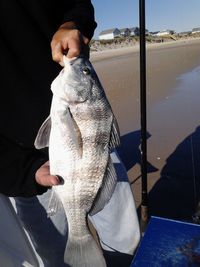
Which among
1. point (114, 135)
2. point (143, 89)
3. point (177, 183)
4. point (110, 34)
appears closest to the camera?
point (114, 135)

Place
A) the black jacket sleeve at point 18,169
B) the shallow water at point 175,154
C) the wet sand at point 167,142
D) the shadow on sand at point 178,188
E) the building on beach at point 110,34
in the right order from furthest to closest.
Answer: the building on beach at point 110,34
the wet sand at point 167,142
the shallow water at point 175,154
the shadow on sand at point 178,188
the black jacket sleeve at point 18,169

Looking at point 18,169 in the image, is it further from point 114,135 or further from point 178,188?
point 178,188

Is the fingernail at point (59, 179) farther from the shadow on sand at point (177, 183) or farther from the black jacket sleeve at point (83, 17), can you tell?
the shadow on sand at point (177, 183)

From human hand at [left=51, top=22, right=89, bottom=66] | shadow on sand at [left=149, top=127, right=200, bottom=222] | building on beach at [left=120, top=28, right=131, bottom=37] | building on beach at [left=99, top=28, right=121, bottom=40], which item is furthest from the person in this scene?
building on beach at [left=120, top=28, right=131, bottom=37]

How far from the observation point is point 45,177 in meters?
2.24

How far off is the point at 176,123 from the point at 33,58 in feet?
19.0

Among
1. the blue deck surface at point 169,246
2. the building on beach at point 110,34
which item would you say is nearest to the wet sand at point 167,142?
the blue deck surface at point 169,246

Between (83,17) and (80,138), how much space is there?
890 mm

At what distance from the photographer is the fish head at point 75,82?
199 centimetres

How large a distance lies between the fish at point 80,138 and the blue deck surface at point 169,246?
22.6 inches

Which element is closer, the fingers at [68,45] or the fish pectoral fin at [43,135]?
the fingers at [68,45]

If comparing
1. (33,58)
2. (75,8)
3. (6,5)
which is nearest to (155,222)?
(33,58)

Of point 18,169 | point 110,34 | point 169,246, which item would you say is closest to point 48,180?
point 18,169

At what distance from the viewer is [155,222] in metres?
2.79
